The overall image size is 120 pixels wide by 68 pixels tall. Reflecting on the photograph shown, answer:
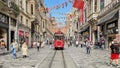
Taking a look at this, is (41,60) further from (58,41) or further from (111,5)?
(58,41)

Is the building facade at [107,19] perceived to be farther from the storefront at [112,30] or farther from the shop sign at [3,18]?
the shop sign at [3,18]

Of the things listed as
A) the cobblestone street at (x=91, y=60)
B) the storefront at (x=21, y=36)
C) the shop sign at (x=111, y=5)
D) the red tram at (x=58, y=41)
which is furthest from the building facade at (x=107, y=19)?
the storefront at (x=21, y=36)

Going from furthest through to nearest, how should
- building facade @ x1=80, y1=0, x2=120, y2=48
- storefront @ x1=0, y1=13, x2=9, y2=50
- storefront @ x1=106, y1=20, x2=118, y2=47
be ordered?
1. storefront @ x1=106, y1=20, x2=118, y2=47
2. building facade @ x1=80, y1=0, x2=120, y2=48
3. storefront @ x1=0, y1=13, x2=9, y2=50

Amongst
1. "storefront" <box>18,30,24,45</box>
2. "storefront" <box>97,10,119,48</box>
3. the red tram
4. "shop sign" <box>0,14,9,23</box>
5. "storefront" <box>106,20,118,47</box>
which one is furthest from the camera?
the red tram

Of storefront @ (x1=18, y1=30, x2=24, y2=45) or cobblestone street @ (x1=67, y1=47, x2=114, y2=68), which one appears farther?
storefront @ (x1=18, y1=30, x2=24, y2=45)

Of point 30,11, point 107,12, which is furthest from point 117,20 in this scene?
point 30,11

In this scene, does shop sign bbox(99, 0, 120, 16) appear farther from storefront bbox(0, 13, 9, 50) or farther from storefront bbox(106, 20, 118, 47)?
storefront bbox(0, 13, 9, 50)

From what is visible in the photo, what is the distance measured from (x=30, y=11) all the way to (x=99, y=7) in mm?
16842

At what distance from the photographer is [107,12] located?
39.2 m

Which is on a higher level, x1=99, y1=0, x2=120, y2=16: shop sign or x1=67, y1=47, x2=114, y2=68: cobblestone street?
x1=99, y1=0, x2=120, y2=16: shop sign

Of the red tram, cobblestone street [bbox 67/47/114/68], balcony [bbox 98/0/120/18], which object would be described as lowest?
cobblestone street [bbox 67/47/114/68]

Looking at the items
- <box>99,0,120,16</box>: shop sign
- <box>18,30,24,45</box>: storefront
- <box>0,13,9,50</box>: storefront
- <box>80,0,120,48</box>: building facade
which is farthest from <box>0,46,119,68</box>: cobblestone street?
<box>18,30,24,45</box>: storefront

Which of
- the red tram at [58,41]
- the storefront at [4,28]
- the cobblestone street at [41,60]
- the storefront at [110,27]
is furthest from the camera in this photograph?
the red tram at [58,41]

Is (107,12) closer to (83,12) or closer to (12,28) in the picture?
(12,28)
